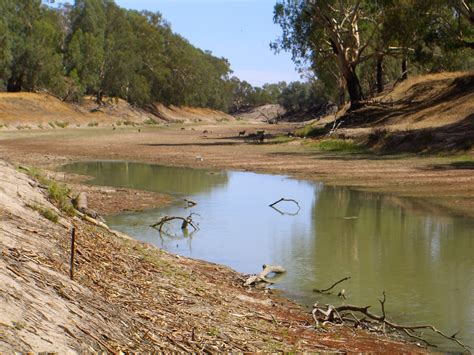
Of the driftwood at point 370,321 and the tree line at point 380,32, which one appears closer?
the driftwood at point 370,321

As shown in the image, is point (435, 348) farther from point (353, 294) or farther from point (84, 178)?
point (84, 178)

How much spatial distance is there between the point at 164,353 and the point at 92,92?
308 ft

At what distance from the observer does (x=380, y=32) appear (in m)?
51.8

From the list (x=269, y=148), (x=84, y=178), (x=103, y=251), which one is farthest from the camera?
(x=269, y=148)

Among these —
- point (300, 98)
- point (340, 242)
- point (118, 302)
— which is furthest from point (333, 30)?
point (300, 98)

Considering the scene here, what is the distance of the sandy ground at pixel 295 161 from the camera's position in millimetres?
26578

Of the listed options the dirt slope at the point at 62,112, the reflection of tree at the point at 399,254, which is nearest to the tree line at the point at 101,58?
the dirt slope at the point at 62,112

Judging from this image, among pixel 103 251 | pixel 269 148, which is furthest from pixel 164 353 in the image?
pixel 269 148

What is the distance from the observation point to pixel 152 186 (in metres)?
29.1

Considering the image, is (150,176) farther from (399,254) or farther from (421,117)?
(421,117)

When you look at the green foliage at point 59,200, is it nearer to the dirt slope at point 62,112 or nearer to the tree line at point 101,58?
the dirt slope at point 62,112

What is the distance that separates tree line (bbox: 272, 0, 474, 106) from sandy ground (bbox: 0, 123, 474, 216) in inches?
300

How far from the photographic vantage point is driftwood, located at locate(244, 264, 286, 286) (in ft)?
40.4

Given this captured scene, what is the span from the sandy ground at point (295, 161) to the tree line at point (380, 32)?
7632 millimetres
